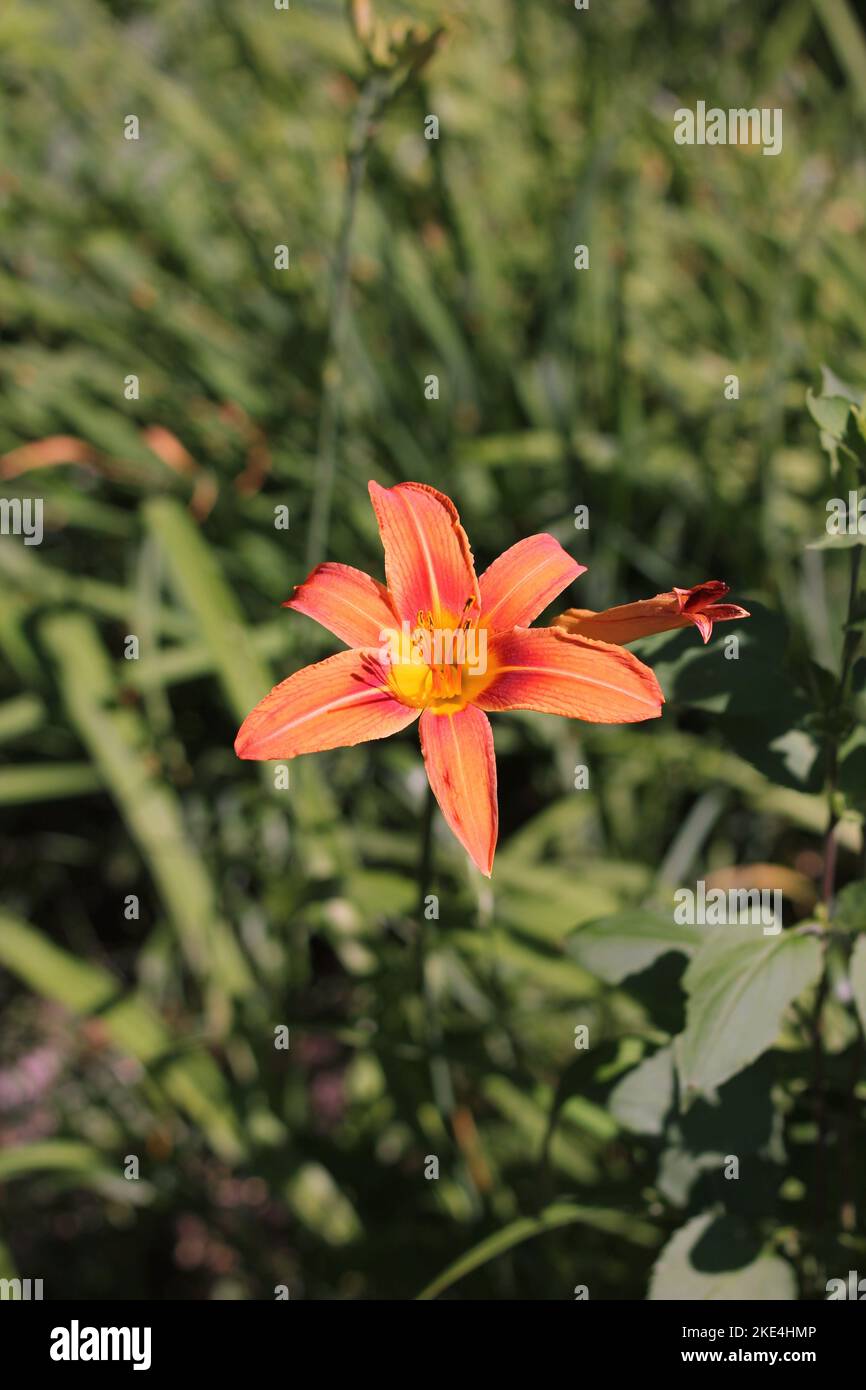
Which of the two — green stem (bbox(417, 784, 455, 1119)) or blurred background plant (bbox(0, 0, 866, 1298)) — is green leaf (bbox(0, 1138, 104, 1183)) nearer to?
blurred background plant (bbox(0, 0, 866, 1298))

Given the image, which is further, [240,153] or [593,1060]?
[240,153]

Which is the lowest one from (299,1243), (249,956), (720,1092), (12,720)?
(299,1243)

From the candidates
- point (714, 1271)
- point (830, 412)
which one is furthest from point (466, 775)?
point (714, 1271)

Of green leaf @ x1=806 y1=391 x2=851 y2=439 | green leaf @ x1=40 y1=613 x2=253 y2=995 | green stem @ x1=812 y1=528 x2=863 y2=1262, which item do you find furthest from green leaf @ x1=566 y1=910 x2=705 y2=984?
green leaf @ x1=40 y1=613 x2=253 y2=995

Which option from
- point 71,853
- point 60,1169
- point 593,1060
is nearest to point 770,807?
point 593,1060

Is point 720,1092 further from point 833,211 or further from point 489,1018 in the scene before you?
point 833,211

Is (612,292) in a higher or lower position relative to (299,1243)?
higher
